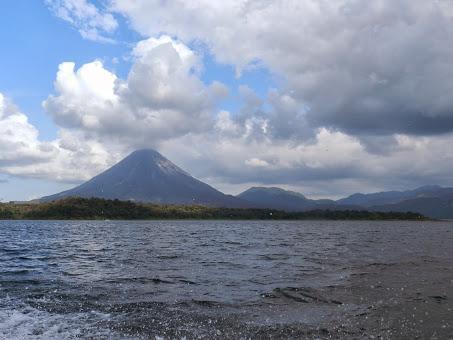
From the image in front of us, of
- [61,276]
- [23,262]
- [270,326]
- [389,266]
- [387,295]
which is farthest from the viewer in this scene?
[23,262]

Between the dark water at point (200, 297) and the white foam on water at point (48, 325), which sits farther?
the dark water at point (200, 297)

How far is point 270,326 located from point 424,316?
7.02 m

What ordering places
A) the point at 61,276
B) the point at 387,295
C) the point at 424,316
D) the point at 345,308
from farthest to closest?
the point at 61,276, the point at 387,295, the point at 345,308, the point at 424,316

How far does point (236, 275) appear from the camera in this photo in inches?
1198

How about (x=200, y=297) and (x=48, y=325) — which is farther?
(x=200, y=297)

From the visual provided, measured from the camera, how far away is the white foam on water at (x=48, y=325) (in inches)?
606

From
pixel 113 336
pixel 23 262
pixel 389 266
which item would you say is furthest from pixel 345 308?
pixel 23 262

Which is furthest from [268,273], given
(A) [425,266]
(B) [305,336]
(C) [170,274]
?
(B) [305,336]

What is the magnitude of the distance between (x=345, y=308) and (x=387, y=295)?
14.5 feet

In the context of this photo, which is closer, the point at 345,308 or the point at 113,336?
the point at 113,336

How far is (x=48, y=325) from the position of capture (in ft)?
55.1

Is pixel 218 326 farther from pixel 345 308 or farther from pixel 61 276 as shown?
pixel 61 276

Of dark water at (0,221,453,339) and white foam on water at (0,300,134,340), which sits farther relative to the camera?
dark water at (0,221,453,339)

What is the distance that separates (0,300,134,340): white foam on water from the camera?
606 inches
